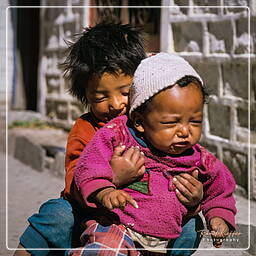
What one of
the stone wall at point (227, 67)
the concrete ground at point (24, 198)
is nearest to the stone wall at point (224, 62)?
the stone wall at point (227, 67)

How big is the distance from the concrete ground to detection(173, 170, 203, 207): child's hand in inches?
29.0

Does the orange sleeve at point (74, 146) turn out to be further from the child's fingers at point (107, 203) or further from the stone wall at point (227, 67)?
Result: the stone wall at point (227, 67)

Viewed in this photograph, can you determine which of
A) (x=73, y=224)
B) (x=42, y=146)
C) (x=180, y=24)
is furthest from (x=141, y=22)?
(x=73, y=224)

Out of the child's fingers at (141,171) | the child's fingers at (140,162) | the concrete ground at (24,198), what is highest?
the child's fingers at (140,162)

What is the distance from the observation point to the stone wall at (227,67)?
4188mm

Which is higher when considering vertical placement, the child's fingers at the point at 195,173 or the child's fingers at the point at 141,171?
the child's fingers at the point at 141,171

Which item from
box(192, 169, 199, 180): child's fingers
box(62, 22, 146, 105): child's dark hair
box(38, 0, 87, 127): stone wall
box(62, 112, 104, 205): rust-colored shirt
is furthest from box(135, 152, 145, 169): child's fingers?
box(38, 0, 87, 127): stone wall

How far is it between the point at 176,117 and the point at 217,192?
413 mm

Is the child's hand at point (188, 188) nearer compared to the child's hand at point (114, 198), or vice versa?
the child's hand at point (114, 198)

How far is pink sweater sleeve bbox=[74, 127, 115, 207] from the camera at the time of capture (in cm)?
242

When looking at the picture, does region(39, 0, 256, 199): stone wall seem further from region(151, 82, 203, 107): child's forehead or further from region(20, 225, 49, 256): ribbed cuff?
region(20, 225, 49, 256): ribbed cuff

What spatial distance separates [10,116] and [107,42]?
5350 millimetres

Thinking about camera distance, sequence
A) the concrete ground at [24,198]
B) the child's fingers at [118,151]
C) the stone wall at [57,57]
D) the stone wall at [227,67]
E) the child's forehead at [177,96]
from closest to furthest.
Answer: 1. the child's forehead at [177,96]
2. the child's fingers at [118,151]
3. the concrete ground at [24,198]
4. the stone wall at [227,67]
5. the stone wall at [57,57]

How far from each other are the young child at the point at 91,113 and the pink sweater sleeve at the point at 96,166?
6cm
